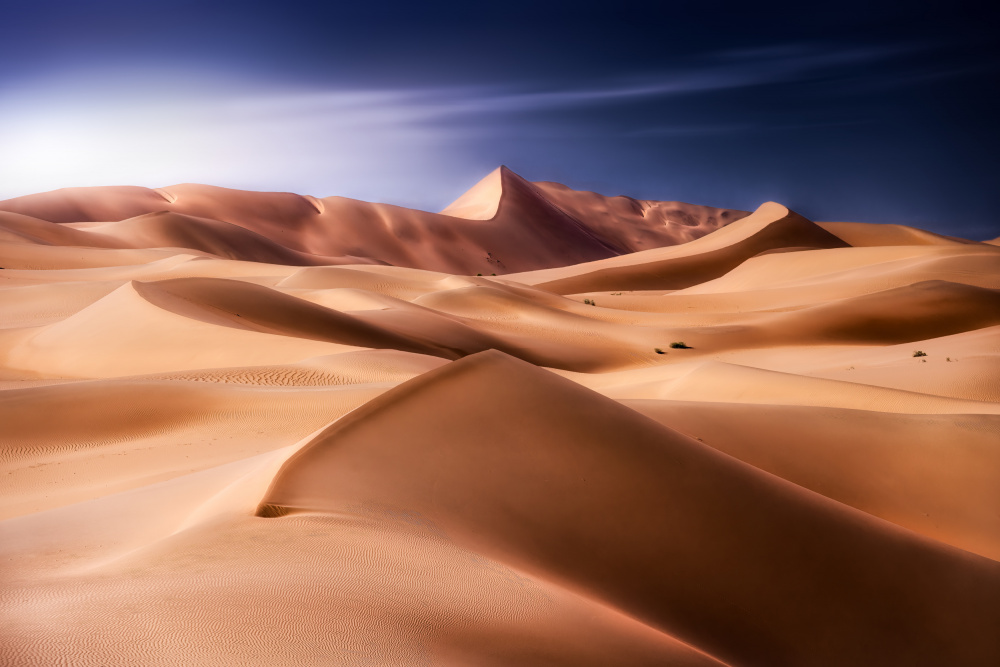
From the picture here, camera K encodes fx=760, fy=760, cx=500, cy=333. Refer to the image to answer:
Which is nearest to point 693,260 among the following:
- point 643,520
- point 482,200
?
point 643,520

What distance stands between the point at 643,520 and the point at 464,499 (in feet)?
3.56

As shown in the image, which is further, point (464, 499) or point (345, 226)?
point (345, 226)

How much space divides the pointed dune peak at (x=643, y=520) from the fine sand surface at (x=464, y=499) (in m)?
0.02

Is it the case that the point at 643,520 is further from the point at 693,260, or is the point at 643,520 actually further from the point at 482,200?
the point at 482,200

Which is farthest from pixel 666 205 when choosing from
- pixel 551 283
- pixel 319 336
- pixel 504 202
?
pixel 319 336

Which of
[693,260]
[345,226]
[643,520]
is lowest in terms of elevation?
[643,520]

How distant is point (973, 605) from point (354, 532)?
3.92 metres

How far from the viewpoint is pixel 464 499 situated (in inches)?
165

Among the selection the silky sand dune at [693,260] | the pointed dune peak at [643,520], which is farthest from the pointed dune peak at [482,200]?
the pointed dune peak at [643,520]

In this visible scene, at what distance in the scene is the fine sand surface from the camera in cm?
269

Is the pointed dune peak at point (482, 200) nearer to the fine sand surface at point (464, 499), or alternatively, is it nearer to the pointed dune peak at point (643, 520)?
the fine sand surface at point (464, 499)

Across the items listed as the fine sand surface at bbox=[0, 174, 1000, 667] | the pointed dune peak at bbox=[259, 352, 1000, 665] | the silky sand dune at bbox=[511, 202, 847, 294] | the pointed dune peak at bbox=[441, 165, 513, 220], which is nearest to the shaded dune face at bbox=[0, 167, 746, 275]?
the pointed dune peak at bbox=[441, 165, 513, 220]

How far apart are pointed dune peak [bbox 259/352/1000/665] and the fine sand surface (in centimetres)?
2

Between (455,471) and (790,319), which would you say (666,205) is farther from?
(455,471)
